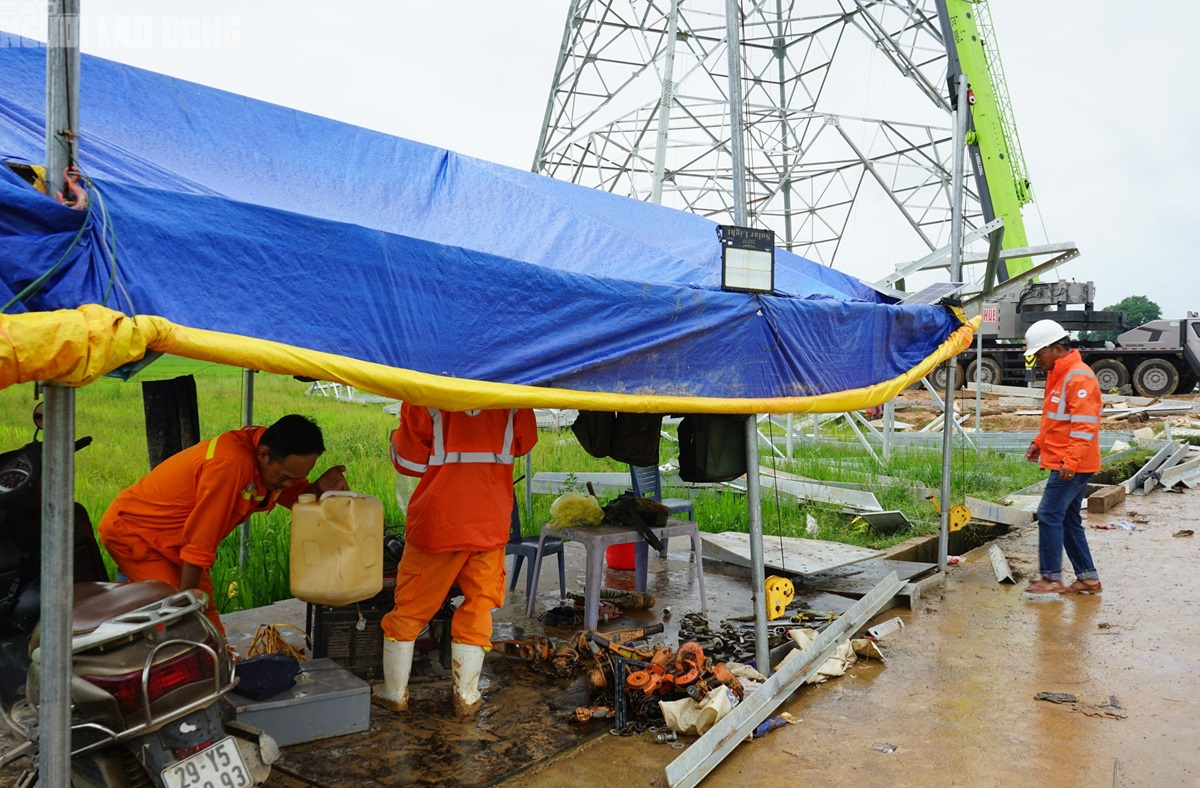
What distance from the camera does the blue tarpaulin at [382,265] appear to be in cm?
247

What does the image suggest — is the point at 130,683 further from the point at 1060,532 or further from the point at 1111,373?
the point at 1111,373

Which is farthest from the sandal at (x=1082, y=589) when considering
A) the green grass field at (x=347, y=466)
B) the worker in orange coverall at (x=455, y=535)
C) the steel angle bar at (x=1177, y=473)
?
the steel angle bar at (x=1177, y=473)

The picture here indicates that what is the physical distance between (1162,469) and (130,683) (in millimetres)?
12937

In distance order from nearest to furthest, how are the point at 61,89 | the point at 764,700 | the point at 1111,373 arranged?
the point at 61,89, the point at 764,700, the point at 1111,373

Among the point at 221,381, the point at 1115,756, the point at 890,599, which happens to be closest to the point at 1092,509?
the point at 890,599

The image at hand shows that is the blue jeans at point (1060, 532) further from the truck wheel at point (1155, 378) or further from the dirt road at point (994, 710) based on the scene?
the truck wheel at point (1155, 378)

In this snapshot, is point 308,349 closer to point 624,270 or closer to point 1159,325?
point 624,270

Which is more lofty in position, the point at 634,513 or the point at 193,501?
the point at 193,501

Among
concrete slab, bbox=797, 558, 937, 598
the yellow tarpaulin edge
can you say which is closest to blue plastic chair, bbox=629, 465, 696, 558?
concrete slab, bbox=797, 558, 937, 598

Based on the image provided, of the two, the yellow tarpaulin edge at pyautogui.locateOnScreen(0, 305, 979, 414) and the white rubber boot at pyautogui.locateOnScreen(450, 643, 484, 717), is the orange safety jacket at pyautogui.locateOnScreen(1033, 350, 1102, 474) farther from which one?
the white rubber boot at pyautogui.locateOnScreen(450, 643, 484, 717)

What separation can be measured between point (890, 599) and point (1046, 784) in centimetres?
242

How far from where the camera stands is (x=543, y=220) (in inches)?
179

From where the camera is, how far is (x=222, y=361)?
2533mm

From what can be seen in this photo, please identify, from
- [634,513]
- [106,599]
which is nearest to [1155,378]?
[634,513]
